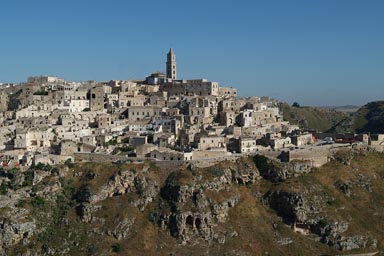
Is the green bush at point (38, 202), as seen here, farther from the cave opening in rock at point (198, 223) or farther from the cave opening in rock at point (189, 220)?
the cave opening in rock at point (198, 223)

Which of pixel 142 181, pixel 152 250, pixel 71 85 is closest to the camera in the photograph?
pixel 152 250

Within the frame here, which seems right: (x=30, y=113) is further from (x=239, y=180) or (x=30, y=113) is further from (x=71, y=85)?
(x=239, y=180)

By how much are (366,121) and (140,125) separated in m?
81.6

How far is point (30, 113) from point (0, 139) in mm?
11179

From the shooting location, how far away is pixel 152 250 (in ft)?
182

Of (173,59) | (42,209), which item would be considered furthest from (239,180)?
(173,59)

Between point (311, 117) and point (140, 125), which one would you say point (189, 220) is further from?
point (311, 117)

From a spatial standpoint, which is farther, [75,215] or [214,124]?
[214,124]

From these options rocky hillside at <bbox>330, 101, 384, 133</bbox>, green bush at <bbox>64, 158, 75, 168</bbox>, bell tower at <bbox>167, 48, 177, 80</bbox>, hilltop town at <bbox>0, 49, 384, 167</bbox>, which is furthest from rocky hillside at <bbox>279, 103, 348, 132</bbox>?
green bush at <bbox>64, 158, 75, 168</bbox>

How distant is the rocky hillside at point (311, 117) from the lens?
13212 centimetres

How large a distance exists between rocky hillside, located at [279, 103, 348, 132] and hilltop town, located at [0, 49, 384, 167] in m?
35.8

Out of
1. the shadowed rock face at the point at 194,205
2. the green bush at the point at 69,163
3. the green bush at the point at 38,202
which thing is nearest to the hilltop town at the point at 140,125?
the green bush at the point at 69,163

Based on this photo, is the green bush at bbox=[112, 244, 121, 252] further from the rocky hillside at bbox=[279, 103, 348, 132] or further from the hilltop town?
the rocky hillside at bbox=[279, 103, 348, 132]

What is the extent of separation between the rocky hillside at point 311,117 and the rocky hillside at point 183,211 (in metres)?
61.0
